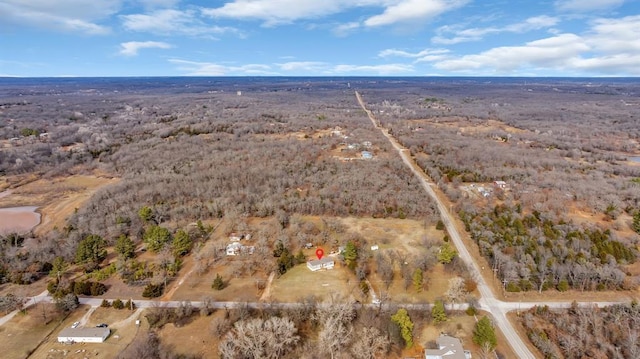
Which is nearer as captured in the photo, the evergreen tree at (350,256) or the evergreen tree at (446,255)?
the evergreen tree at (446,255)

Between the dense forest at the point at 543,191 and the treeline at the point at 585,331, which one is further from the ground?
the dense forest at the point at 543,191

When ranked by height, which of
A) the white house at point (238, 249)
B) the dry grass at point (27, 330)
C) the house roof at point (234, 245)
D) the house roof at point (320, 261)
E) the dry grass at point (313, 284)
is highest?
the house roof at point (234, 245)

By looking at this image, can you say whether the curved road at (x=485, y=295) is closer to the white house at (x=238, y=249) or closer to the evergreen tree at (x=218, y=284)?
the white house at (x=238, y=249)

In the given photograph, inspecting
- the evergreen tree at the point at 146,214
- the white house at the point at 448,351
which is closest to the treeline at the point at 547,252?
the white house at the point at 448,351

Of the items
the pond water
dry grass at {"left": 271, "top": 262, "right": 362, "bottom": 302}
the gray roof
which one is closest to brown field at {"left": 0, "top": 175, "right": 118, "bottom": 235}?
the pond water

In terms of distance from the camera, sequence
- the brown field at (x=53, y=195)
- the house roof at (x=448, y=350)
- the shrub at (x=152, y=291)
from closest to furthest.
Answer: the house roof at (x=448, y=350) < the shrub at (x=152, y=291) < the brown field at (x=53, y=195)

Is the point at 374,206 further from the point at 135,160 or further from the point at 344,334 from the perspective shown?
the point at 135,160

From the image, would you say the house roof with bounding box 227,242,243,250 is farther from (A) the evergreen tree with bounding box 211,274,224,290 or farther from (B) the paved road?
(B) the paved road
